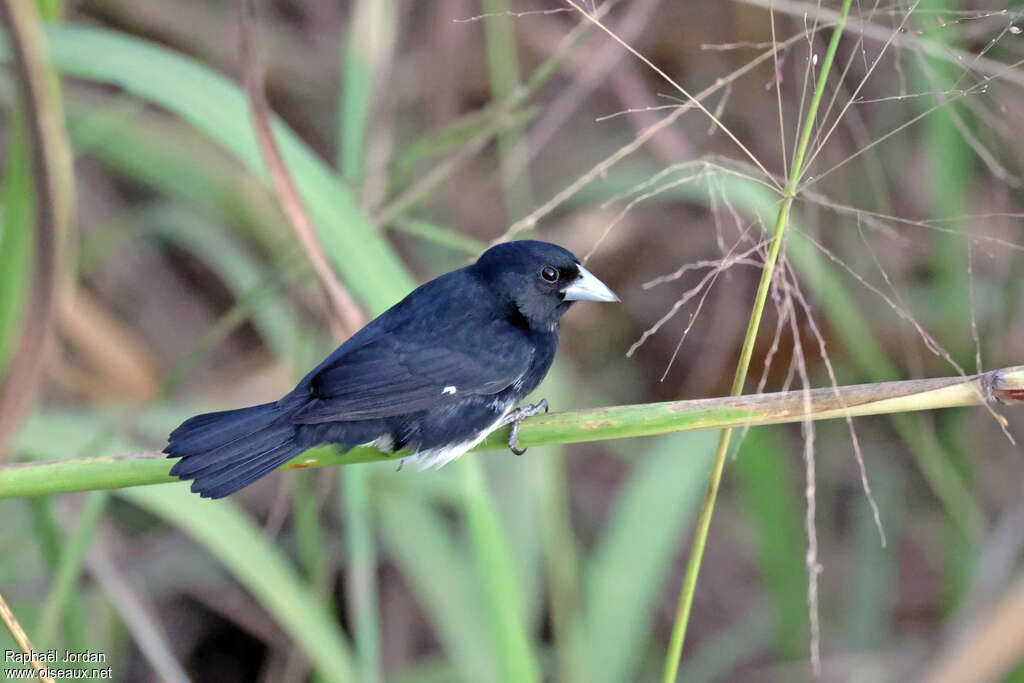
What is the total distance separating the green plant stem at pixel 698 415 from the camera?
1.52 metres

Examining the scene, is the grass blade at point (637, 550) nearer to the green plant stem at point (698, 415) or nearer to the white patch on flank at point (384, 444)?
the white patch on flank at point (384, 444)

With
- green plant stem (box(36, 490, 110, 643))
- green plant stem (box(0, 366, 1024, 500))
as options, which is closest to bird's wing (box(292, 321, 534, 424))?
green plant stem (box(0, 366, 1024, 500))

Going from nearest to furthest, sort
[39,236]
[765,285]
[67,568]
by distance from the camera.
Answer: [765,285] < [39,236] < [67,568]

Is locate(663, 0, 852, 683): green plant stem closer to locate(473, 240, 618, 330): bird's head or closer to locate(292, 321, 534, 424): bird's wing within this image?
locate(292, 321, 534, 424): bird's wing

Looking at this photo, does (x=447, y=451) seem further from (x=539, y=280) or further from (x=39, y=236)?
(x=39, y=236)

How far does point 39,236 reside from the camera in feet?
6.15

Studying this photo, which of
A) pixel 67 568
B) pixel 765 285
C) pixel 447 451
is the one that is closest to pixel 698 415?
pixel 765 285

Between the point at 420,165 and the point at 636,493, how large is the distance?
1.73 m

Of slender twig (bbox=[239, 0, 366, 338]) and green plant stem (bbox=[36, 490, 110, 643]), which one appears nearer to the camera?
slender twig (bbox=[239, 0, 366, 338])

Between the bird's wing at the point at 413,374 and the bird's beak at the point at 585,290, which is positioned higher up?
the bird's beak at the point at 585,290

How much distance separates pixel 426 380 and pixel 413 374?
0.03 meters

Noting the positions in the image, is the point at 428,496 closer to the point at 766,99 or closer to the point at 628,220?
the point at 628,220

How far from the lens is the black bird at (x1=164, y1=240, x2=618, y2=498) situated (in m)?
1.91

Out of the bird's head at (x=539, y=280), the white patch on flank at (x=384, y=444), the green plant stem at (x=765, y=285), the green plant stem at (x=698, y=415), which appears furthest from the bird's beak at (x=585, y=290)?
the green plant stem at (x=765, y=285)
